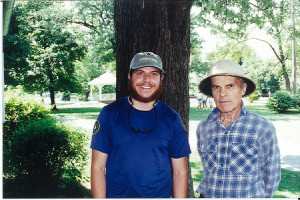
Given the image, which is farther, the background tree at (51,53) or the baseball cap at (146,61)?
the background tree at (51,53)

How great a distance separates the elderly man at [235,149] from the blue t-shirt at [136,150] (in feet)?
1.05

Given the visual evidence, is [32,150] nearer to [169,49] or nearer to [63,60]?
[169,49]

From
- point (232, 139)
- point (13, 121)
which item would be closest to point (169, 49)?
point (232, 139)

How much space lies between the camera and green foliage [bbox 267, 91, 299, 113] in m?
21.0

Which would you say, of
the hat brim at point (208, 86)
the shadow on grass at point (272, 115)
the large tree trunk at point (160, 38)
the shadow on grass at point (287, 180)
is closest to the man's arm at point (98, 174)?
the large tree trunk at point (160, 38)

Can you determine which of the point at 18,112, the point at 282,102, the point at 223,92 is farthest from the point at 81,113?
the point at 223,92

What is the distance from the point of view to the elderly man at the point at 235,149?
2.20 meters

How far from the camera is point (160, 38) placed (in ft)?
9.46

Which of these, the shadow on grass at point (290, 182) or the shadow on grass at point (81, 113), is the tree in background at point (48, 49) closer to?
the shadow on grass at point (81, 113)

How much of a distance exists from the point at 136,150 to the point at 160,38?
1310mm

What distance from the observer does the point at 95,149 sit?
85.3 inches

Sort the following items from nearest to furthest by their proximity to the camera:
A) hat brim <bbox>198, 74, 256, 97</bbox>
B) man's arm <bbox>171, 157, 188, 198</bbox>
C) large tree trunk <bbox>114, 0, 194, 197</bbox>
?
man's arm <bbox>171, 157, 188, 198</bbox> → hat brim <bbox>198, 74, 256, 97</bbox> → large tree trunk <bbox>114, 0, 194, 197</bbox>

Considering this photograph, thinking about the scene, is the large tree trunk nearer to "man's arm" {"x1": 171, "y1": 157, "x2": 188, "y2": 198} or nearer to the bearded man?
the bearded man

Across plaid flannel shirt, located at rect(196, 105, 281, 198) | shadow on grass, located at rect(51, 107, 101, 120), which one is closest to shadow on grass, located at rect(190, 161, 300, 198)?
plaid flannel shirt, located at rect(196, 105, 281, 198)
